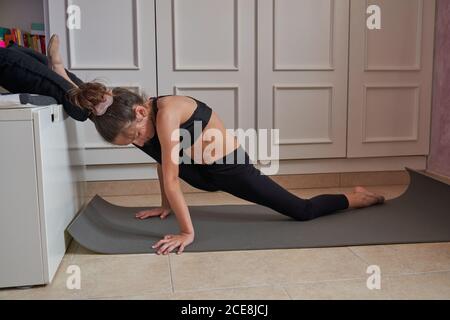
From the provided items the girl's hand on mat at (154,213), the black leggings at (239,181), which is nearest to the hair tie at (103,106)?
the black leggings at (239,181)

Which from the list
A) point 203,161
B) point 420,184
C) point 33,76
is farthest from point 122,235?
point 420,184

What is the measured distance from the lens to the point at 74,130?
187 centimetres

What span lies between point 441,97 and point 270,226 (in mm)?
1438

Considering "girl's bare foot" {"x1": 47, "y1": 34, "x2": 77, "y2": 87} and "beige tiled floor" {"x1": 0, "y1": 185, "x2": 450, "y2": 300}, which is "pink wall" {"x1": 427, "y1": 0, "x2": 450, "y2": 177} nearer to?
"beige tiled floor" {"x1": 0, "y1": 185, "x2": 450, "y2": 300}

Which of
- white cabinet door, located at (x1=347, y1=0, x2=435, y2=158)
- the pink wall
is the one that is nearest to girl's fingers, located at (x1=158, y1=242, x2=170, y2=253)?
white cabinet door, located at (x1=347, y1=0, x2=435, y2=158)

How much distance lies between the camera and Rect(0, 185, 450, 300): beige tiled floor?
1.23 meters

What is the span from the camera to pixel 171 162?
152 cm

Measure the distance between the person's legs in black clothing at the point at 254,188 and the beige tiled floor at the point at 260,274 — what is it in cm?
27

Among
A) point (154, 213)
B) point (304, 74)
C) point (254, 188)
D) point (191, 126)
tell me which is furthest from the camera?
point (304, 74)

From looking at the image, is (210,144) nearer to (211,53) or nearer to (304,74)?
(211,53)

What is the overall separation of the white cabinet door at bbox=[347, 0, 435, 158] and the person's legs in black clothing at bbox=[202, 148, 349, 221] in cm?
92

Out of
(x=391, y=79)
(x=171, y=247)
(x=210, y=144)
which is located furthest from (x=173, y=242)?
(x=391, y=79)

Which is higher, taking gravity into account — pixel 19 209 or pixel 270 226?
pixel 19 209

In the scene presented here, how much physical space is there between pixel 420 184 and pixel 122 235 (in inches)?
55.1
